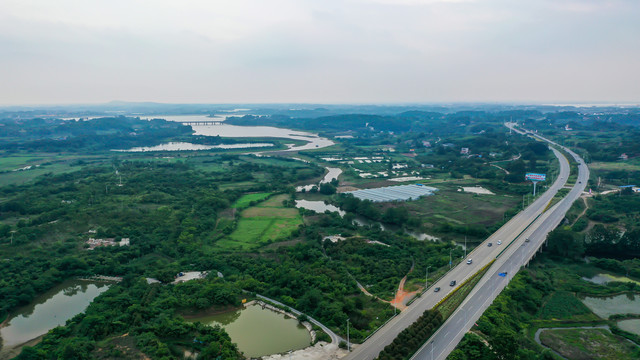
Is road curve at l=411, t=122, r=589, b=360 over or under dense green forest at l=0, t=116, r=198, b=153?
under

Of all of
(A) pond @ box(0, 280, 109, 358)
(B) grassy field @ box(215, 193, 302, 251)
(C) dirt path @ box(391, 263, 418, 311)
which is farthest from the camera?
(B) grassy field @ box(215, 193, 302, 251)

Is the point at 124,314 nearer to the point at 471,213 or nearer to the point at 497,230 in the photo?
the point at 497,230

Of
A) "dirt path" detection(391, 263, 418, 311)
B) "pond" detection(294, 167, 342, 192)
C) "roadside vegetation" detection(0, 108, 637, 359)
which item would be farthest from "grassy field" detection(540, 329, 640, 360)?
"pond" detection(294, 167, 342, 192)

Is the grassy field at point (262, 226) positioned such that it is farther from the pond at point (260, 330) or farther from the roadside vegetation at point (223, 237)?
the pond at point (260, 330)

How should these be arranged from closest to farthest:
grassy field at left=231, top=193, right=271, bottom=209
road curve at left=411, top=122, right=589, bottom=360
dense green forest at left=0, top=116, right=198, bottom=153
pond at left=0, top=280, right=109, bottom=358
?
road curve at left=411, top=122, right=589, bottom=360, pond at left=0, top=280, right=109, bottom=358, grassy field at left=231, top=193, right=271, bottom=209, dense green forest at left=0, top=116, right=198, bottom=153

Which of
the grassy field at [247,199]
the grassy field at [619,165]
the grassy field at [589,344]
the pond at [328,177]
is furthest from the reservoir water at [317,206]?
the grassy field at [619,165]

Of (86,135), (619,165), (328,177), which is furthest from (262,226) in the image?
(86,135)

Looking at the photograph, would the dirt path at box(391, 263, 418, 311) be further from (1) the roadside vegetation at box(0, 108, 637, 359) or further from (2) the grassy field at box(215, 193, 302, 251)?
(2) the grassy field at box(215, 193, 302, 251)
